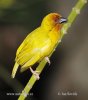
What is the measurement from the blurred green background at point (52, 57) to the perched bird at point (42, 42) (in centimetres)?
13

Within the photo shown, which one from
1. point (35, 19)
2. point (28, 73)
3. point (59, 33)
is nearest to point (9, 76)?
point (28, 73)

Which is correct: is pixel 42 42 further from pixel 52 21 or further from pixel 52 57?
pixel 52 57

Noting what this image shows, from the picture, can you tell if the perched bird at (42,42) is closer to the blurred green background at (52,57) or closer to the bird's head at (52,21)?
the bird's head at (52,21)

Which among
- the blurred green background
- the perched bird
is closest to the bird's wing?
the perched bird

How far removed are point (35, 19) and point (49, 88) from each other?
0.21 meters

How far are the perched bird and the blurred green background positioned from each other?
13 cm

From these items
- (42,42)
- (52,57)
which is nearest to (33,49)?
(42,42)

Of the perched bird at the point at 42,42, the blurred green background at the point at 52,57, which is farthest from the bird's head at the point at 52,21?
the blurred green background at the point at 52,57

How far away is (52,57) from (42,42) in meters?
0.27

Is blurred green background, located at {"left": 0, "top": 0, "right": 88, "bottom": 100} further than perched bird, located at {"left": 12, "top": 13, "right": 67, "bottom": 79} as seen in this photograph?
Yes

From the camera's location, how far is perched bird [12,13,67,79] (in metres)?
0.89

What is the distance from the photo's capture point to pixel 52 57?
118 centimetres

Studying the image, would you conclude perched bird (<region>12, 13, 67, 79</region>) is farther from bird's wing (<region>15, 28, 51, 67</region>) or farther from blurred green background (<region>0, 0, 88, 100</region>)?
blurred green background (<region>0, 0, 88, 100</region>)

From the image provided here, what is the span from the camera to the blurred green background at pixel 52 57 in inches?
43.2
